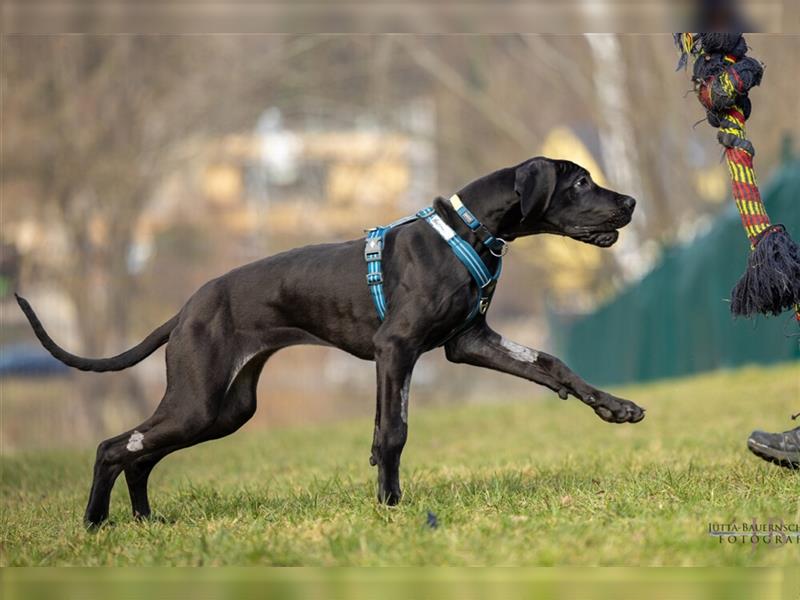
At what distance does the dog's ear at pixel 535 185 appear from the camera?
206 inches

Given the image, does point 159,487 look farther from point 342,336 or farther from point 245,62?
point 245,62

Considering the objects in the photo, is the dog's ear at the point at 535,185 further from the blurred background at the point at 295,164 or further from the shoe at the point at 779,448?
the blurred background at the point at 295,164

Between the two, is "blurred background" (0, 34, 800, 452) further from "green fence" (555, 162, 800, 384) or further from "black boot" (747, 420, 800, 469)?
"black boot" (747, 420, 800, 469)

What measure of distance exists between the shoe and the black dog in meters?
0.64

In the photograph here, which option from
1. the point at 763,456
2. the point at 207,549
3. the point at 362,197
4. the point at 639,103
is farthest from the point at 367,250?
the point at 362,197

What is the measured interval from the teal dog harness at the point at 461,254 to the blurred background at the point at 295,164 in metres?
13.5

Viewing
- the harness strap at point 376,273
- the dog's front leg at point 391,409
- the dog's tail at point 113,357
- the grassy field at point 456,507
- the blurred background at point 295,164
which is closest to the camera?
the grassy field at point 456,507

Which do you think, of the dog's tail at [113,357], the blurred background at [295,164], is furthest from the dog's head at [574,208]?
the blurred background at [295,164]

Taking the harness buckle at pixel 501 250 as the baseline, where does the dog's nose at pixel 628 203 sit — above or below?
above

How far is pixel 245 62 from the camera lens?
24.0m

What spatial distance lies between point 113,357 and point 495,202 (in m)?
2.02

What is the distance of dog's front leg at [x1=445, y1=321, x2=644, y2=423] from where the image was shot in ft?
17.2

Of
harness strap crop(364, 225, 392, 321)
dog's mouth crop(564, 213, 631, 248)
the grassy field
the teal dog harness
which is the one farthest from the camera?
dog's mouth crop(564, 213, 631, 248)

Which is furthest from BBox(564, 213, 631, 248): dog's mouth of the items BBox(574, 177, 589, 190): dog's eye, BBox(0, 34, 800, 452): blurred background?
BBox(0, 34, 800, 452): blurred background
